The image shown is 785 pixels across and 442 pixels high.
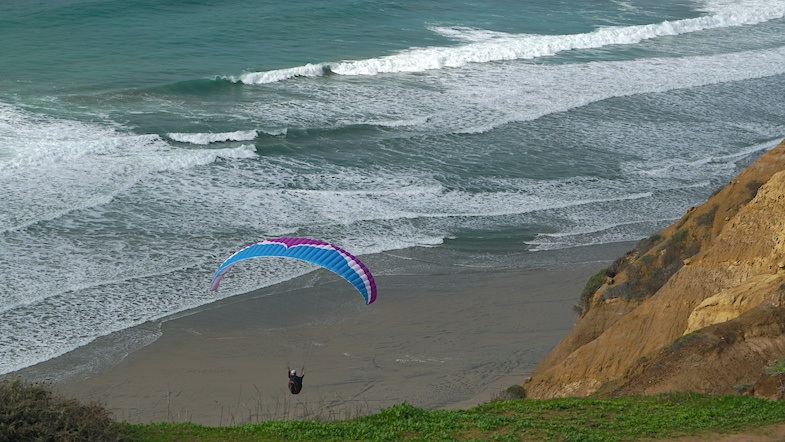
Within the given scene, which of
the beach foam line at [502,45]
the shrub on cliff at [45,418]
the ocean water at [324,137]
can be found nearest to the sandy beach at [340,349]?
the ocean water at [324,137]

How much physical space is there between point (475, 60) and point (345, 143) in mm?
13025

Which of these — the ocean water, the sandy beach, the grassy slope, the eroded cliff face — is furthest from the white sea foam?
the grassy slope

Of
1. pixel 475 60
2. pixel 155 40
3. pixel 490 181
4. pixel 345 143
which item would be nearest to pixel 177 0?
pixel 155 40

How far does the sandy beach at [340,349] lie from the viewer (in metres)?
16.2

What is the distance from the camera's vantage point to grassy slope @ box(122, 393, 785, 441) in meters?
11.1

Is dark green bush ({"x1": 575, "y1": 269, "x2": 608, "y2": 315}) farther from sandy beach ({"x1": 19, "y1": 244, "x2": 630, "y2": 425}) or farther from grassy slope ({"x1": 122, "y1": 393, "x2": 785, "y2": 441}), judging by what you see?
grassy slope ({"x1": 122, "y1": 393, "x2": 785, "y2": 441})

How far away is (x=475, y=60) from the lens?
41.4 metres

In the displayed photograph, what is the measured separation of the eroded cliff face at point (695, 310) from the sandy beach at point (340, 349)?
1976 mm

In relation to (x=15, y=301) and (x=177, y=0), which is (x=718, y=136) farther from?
(x=177, y=0)

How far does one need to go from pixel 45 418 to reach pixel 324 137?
20.9m

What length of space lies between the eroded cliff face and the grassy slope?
27.1 inches

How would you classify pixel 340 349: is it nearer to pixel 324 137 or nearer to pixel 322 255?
pixel 322 255

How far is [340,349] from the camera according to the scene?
1802cm

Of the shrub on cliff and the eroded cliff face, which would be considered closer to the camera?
the shrub on cliff
